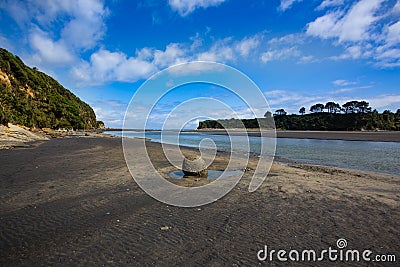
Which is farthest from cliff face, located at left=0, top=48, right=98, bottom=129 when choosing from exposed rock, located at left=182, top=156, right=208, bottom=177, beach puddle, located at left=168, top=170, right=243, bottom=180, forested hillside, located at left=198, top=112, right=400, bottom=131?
forested hillside, located at left=198, top=112, right=400, bottom=131

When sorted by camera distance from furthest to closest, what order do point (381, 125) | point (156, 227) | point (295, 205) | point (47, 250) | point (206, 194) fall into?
point (381, 125)
point (206, 194)
point (295, 205)
point (156, 227)
point (47, 250)

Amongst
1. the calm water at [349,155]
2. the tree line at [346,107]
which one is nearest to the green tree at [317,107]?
the tree line at [346,107]

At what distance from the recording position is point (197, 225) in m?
4.96

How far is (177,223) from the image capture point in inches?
199

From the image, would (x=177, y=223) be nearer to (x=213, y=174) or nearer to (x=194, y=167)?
(x=194, y=167)

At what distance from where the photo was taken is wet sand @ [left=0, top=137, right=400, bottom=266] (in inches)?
145

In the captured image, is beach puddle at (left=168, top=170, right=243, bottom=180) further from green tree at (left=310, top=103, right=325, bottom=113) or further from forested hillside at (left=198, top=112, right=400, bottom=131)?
green tree at (left=310, top=103, right=325, bottom=113)

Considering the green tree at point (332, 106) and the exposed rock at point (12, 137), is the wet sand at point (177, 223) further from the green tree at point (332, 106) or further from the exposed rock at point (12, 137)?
the green tree at point (332, 106)

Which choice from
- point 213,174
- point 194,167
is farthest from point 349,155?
point 194,167

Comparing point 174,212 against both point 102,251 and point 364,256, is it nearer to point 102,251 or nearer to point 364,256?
point 102,251

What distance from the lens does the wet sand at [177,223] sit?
369 centimetres

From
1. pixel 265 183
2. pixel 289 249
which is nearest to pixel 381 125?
pixel 265 183

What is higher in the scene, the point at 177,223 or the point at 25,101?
the point at 25,101

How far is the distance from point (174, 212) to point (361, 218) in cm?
474
